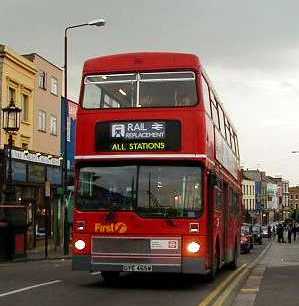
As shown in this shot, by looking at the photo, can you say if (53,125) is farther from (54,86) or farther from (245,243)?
(245,243)

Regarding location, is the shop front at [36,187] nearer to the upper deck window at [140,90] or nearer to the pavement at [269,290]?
the pavement at [269,290]

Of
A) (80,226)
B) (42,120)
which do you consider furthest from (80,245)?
(42,120)

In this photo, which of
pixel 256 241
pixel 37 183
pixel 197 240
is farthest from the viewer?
pixel 256 241

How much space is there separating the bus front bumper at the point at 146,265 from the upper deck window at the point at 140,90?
319 centimetres

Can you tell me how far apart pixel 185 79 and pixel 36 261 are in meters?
13.9

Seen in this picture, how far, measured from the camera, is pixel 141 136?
47.5 ft

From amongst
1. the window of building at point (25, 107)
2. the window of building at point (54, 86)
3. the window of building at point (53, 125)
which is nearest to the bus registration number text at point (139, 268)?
the window of building at point (25, 107)

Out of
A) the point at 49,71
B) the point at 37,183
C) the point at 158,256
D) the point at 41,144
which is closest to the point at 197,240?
the point at 158,256

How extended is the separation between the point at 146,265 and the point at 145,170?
75.0 inches

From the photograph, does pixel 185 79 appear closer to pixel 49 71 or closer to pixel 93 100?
pixel 93 100

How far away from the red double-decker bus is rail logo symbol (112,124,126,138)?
0.07 feet

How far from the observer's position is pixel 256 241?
6172 cm

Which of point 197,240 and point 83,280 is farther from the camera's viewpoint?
point 83,280

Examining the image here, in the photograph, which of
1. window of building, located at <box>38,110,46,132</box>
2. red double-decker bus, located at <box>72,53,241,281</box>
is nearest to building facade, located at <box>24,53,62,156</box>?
→ window of building, located at <box>38,110,46,132</box>
